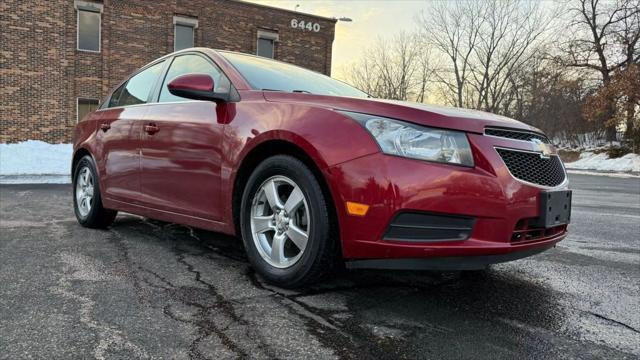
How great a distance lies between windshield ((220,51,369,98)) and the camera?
3502 mm

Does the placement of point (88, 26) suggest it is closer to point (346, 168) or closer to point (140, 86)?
point (140, 86)

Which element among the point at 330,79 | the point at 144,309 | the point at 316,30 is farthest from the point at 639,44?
the point at 144,309

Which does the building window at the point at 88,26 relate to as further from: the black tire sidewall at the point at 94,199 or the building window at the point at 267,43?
the black tire sidewall at the point at 94,199

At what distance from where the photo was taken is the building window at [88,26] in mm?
18656

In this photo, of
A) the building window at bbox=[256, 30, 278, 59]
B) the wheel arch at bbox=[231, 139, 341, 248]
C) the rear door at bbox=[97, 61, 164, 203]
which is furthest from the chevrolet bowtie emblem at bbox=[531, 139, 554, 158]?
the building window at bbox=[256, 30, 278, 59]

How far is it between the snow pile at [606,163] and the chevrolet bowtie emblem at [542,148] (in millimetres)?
25318

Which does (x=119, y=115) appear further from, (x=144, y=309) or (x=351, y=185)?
(x=351, y=185)

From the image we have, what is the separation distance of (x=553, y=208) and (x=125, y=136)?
341 cm

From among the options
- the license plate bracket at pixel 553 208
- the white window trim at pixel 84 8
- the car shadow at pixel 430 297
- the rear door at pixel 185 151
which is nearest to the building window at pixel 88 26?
the white window trim at pixel 84 8

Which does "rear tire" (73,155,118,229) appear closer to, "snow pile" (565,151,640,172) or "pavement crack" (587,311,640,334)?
"pavement crack" (587,311,640,334)

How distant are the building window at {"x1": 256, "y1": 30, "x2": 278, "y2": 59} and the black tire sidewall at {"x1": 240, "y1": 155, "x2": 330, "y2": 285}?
20161 millimetres

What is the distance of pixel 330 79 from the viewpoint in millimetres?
4383

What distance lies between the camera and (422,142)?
2541 mm

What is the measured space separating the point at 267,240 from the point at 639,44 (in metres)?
34.8
